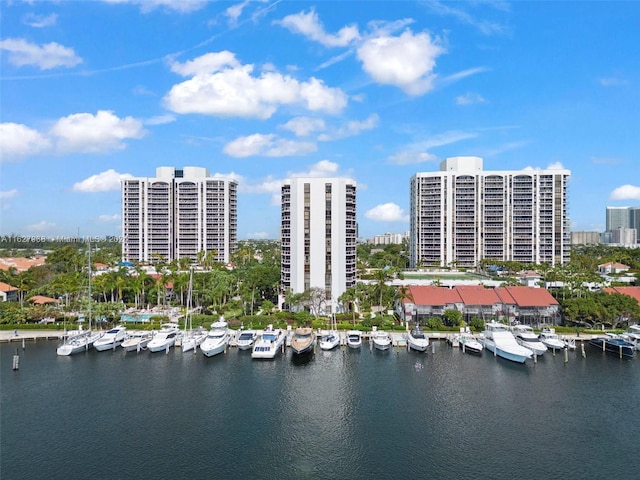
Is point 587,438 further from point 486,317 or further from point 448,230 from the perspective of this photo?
point 448,230

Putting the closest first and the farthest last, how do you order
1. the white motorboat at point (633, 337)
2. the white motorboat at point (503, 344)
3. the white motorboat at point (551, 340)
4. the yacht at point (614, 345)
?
the white motorboat at point (503, 344) → the yacht at point (614, 345) → the white motorboat at point (551, 340) → the white motorboat at point (633, 337)

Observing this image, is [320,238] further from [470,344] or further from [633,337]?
[633,337]

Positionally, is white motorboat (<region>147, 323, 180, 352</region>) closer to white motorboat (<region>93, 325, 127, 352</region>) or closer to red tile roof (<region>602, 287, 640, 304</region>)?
white motorboat (<region>93, 325, 127, 352</region>)

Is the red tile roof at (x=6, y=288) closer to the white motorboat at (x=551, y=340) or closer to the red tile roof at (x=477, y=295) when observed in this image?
the red tile roof at (x=477, y=295)

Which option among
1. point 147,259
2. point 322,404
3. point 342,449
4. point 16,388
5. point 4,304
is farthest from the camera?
point 147,259

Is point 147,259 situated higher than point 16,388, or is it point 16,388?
point 147,259

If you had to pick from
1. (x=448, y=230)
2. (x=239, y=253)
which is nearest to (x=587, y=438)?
(x=448, y=230)

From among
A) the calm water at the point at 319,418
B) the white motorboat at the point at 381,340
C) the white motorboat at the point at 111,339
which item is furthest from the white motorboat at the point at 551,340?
the white motorboat at the point at 111,339
